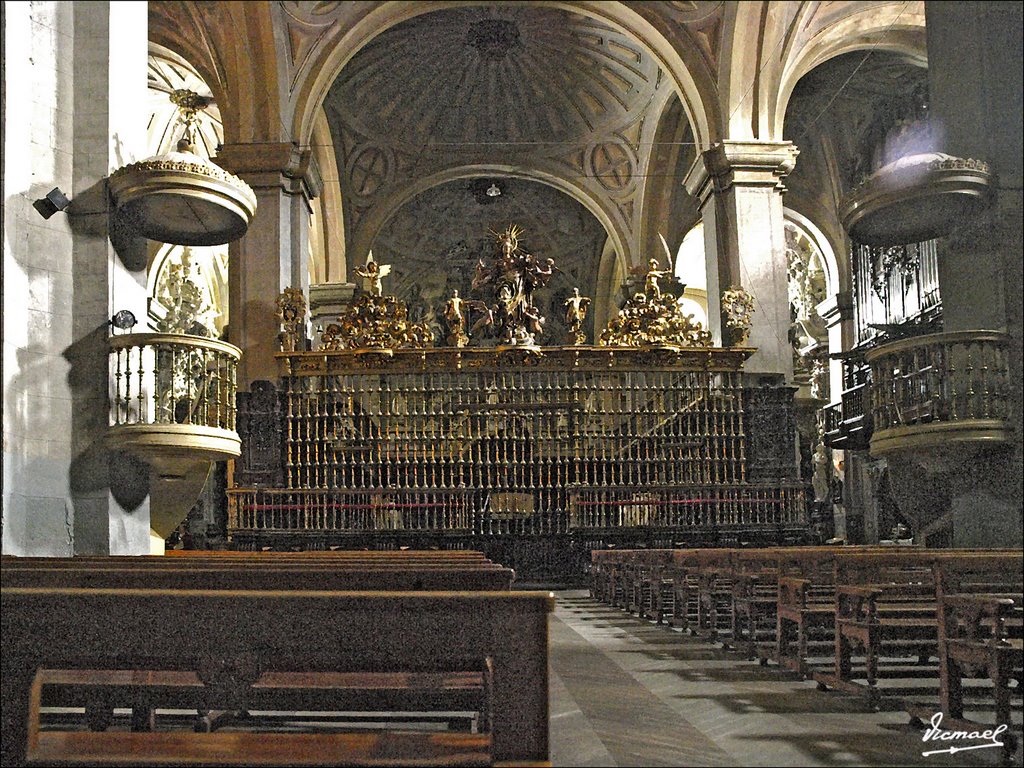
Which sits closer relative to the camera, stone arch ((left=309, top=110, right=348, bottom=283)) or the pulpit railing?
the pulpit railing

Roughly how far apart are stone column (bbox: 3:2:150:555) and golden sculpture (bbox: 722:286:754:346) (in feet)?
28.4

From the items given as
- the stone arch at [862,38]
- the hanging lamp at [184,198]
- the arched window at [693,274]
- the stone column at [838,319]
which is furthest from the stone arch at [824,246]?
the hanging lamp at [184,198]

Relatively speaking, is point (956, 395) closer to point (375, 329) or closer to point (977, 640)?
point (977, 640)

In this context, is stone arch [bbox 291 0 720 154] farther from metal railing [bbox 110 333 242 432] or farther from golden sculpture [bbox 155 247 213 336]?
golden sculpture [bbox 155 247 213 336]

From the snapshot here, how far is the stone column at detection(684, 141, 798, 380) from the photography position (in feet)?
53.4

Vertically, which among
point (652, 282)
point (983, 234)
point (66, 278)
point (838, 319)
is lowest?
point (66, 278)

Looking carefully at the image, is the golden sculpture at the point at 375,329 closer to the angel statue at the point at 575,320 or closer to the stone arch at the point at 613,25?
the angel statue at the point at 575,320

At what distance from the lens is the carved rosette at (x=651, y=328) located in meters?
15.3

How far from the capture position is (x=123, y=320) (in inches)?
336

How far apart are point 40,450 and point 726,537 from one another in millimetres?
9126

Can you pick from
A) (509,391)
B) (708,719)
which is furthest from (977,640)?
(509,391)

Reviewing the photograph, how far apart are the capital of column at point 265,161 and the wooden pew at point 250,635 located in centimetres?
1419

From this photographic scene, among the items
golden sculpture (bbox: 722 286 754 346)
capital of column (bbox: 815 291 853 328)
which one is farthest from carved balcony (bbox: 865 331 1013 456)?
capital of column (bbox: 815 291 853 328)

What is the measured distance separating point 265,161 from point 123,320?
8.53m
